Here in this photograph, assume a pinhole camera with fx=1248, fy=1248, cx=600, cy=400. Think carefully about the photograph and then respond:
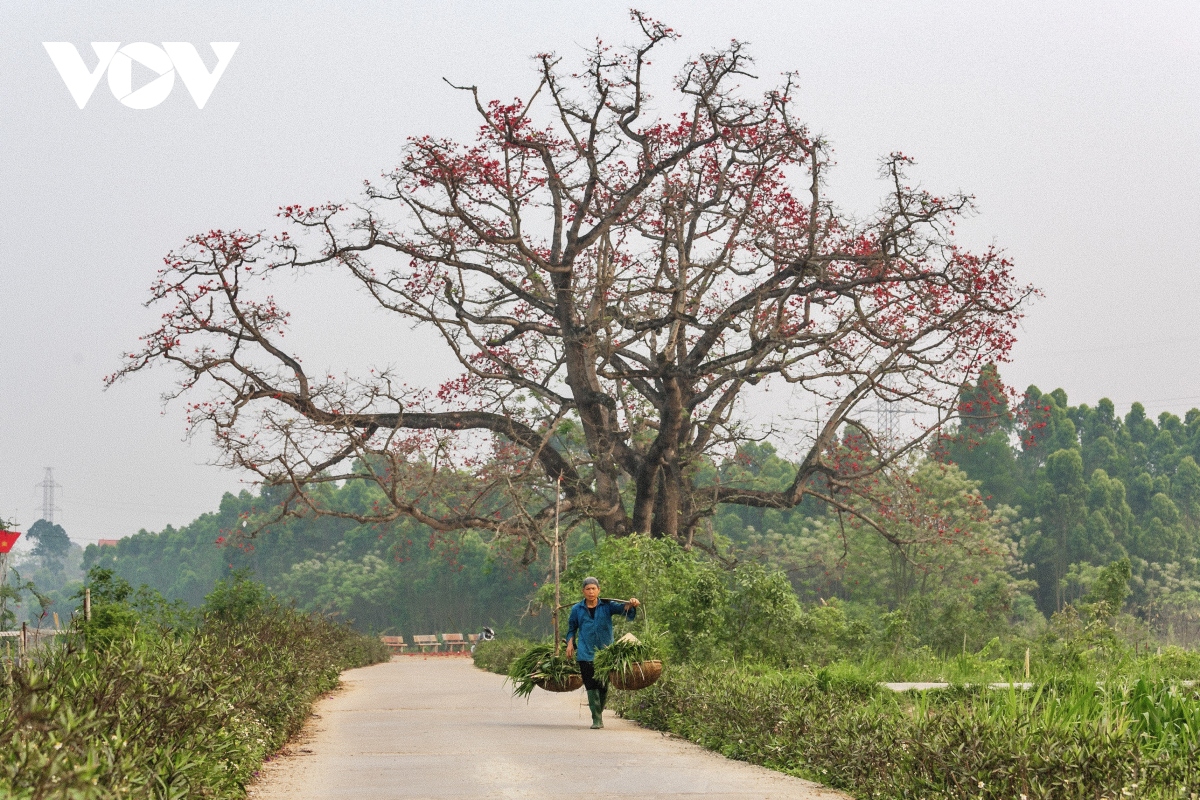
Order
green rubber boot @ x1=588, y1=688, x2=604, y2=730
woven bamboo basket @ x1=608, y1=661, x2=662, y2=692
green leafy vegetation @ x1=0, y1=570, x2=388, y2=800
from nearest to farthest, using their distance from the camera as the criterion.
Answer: green leafy vegetation @ x1=0, y1=570, x2=388, y2=800, woven bamboo basket @ x1=608, y1=661, x2=662, y2=692, green rubber boot @ x1=588, y1=688, x2=604, y2=730

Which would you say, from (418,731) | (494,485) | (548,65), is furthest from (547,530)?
(418,731)

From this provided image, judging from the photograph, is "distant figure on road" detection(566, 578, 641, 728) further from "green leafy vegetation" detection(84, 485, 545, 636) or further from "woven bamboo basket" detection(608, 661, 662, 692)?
"green leafy vegetation" detection(84, 485, 545, 636)

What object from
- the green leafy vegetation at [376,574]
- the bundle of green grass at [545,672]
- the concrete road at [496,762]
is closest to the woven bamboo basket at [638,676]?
the concrete road at [496,762]

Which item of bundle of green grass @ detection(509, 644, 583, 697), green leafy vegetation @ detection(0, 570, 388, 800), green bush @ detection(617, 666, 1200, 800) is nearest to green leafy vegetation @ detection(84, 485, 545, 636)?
bundle of green grass @ detection(509, 644, 583, 697)

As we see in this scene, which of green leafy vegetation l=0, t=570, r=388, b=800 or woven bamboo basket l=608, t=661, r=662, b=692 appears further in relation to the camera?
woven bamboo basket l=608, t=661, r=662, b=692

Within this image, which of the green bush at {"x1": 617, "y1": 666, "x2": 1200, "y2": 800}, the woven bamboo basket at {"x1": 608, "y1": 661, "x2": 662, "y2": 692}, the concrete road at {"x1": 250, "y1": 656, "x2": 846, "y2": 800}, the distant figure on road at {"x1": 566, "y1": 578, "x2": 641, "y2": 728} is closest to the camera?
the green bush at {"x1": 617, "y1": 666, "x2": 1200, "y2": 800}

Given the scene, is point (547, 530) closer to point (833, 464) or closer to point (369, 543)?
point (833, 464)

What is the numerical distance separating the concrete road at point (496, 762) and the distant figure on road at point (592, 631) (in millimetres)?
409

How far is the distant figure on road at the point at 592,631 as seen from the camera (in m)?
12.4

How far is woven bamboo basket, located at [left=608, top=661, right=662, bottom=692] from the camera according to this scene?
39.0 feet

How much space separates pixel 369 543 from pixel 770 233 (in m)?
58.3

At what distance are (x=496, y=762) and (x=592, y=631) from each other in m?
3.61

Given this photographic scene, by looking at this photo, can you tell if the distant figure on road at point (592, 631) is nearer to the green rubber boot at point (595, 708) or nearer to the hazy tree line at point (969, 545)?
the green rubber boot at point (595, 708)

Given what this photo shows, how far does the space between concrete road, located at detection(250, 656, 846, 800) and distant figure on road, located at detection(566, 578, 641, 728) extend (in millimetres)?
409
